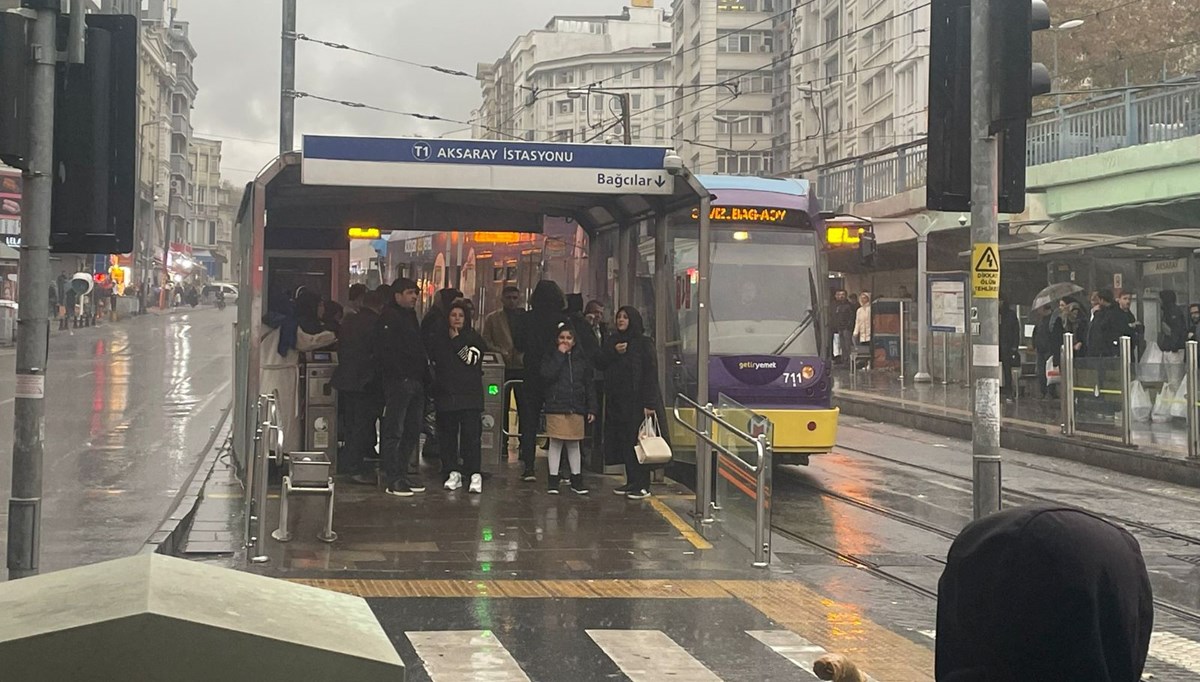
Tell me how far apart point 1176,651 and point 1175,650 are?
3 cm

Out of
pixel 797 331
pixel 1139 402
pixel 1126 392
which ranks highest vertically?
pixel 797 331

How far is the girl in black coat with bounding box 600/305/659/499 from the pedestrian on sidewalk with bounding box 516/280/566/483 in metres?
0.63

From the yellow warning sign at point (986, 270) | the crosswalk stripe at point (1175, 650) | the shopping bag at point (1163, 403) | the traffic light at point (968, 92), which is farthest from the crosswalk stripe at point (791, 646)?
the shopping bag at point (1163, 403)

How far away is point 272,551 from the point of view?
33.1 feet

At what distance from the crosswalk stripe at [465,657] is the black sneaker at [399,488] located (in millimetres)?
5194

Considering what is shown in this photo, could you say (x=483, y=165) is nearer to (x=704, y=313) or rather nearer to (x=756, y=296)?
(x=704, y=313)

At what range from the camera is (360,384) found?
13164 mm

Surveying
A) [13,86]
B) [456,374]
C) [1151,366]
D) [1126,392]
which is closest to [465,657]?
[13,86]

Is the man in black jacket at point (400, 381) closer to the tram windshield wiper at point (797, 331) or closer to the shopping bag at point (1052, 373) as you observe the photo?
the tram windshield wiper at point (797, 331)

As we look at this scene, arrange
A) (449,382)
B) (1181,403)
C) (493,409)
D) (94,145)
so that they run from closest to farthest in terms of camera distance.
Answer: (94,145), (449,382), (493,409), (1181,403)

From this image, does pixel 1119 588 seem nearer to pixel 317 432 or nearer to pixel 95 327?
pixel 317 432

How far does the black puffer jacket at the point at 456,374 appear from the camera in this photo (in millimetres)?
13039

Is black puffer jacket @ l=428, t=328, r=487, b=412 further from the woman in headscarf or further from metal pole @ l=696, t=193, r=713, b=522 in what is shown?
metal pole @ l=696, t=193, r=713, b=522

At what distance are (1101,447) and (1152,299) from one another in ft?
19.9
